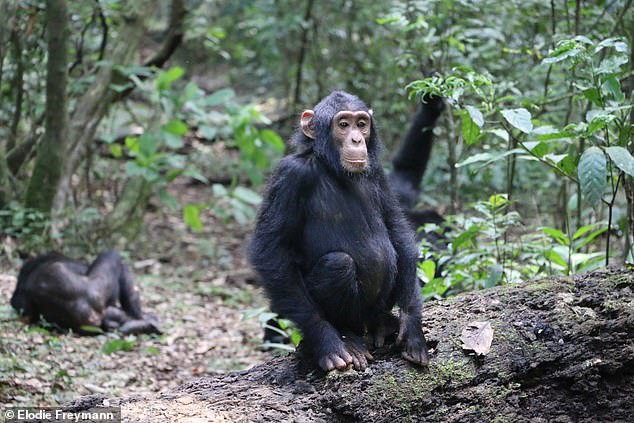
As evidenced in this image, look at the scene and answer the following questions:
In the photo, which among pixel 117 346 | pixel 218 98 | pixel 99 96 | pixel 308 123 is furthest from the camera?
pixel 218 98

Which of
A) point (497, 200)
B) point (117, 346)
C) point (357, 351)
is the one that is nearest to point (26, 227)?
point (117, 346)

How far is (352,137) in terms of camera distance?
16.6 feet

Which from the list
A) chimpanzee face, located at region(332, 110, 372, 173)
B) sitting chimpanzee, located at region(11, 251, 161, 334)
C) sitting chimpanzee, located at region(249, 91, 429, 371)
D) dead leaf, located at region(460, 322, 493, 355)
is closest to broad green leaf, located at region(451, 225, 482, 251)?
sitting chimpanzee, located at region(249, 91, 429, 371)

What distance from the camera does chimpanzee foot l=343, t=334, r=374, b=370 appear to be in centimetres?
434

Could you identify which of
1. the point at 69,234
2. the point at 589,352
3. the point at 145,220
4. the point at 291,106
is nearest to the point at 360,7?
the point at 291,106

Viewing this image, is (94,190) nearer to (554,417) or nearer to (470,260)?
A: (470,260)

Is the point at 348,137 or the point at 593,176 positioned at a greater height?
the point at 348,137

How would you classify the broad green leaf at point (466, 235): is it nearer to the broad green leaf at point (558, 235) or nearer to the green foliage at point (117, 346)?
the broad green leaf at point (558, 235)

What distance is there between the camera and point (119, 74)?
1116cm

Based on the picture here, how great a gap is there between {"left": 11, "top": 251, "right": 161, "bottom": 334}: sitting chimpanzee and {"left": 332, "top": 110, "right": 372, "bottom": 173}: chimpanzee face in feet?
15.6

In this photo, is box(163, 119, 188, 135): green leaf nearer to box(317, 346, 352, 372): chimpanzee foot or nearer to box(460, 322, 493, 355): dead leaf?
box(317, 346, 352, 372): chimpanzee foot

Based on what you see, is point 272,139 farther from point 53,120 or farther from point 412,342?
point 412,342

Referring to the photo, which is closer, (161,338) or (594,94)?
(594,94)

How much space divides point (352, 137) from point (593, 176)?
5.30 ft
